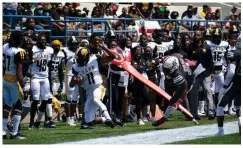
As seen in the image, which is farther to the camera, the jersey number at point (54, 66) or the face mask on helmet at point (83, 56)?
the jersey number at point (54, 66)

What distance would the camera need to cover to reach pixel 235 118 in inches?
722

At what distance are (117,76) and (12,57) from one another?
3269mm

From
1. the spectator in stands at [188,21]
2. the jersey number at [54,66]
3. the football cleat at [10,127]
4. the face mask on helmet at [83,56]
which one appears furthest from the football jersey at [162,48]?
the spectator in stands at [188,21]

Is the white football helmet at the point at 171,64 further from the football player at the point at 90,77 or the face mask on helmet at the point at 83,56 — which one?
the face mask on helmet at the point at 83,56

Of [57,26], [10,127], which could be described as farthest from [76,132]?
[57,26]

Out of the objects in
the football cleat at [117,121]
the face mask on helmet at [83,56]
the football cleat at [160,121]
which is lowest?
the football cleat at [117,121]

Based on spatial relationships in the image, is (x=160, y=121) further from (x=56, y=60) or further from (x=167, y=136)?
(x=56, y=60)

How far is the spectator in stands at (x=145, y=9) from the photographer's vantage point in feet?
88.4

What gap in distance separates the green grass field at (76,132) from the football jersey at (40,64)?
3.44ft

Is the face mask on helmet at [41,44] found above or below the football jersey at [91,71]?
above

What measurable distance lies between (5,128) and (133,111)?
4.15m

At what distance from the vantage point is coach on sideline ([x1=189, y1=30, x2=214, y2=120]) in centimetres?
1825

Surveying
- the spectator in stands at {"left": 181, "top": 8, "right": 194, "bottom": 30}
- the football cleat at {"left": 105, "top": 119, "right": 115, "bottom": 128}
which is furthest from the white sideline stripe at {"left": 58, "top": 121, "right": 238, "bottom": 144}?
the spectator in stands at {"left": 181, "top": 8, "right": 194, "bottom": 30}

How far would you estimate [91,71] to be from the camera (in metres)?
15.9
